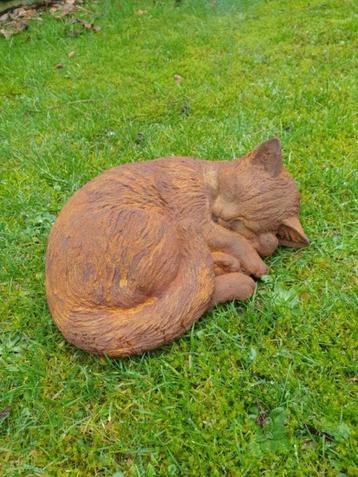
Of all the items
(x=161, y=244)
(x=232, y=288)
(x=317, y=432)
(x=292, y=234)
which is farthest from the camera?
(x=292, y=234)

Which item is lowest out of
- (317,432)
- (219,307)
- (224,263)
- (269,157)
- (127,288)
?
(317,432)

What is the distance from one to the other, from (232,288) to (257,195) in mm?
505

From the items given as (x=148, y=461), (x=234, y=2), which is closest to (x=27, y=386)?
(x=148, y=461)

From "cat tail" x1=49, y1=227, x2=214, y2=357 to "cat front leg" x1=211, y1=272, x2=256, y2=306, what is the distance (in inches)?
4.3

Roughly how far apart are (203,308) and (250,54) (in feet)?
13.0

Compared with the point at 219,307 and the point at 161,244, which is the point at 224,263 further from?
the point at 161,244

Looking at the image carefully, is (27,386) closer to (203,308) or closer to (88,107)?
→ (203,308)

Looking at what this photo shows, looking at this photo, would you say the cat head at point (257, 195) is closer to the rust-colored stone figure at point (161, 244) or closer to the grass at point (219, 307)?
the rust-colored stone figure at point (161, 244)

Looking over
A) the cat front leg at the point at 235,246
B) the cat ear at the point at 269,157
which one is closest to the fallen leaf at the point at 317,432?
the cat front leg at the point at 235,246

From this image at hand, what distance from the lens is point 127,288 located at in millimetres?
2240

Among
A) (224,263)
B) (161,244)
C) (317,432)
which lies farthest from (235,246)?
(317,432)

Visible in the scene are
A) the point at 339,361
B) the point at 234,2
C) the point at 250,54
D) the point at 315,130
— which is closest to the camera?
the point at 339,361

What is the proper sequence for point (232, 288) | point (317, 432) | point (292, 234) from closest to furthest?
1. point (317, 432)
2. point (232, 288)
3. point (292, 234)

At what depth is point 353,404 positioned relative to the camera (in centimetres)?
210
